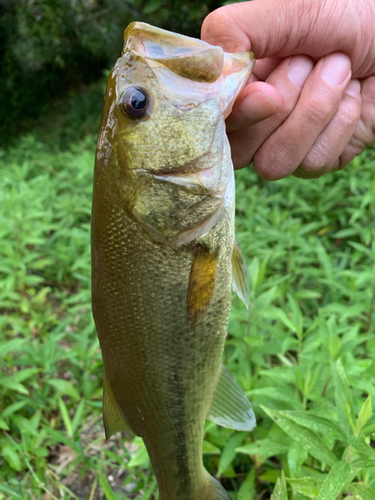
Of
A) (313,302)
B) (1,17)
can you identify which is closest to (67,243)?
(313,302)

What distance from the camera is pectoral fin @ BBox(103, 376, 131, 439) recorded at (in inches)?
54.5

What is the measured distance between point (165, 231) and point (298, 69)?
1004 mm

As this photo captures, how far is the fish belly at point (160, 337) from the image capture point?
1.23 m

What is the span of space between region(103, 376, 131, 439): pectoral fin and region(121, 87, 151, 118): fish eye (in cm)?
98

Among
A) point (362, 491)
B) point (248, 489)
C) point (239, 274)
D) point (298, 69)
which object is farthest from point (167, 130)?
point (248, 489)

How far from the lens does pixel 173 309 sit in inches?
49.7

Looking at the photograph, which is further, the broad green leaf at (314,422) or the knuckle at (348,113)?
the knuckle at (348,113)

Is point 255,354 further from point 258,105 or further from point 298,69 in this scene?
point 298,69

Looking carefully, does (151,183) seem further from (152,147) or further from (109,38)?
(109,38)

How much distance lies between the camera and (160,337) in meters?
1.28

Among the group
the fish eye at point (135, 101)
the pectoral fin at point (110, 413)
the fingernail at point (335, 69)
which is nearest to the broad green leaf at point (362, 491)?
the pectoral fin at point (110, 413)

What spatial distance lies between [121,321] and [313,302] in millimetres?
2061

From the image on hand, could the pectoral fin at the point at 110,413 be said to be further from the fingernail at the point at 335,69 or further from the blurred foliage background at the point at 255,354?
the fingernail at the point at 335,69

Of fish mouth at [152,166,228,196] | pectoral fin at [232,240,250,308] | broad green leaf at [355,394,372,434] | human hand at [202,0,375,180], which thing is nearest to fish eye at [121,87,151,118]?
fish mouth at [152,166,228,196]
